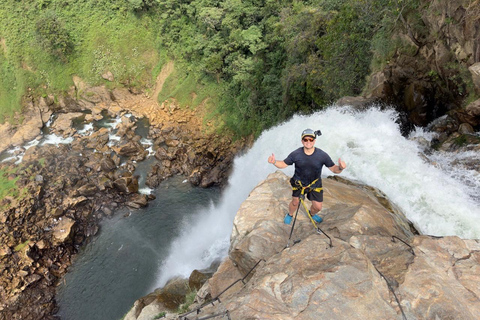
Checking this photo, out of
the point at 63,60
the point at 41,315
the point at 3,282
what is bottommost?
the point at 41,315

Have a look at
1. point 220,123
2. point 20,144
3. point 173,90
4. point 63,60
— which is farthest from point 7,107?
point 220,123

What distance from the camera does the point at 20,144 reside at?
25.2 m

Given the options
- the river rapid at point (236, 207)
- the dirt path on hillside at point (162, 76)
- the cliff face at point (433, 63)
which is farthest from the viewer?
the dirt path on hillside at point (162, 76)

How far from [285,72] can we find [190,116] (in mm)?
11555

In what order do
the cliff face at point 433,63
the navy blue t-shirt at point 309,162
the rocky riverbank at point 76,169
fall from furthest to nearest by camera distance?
the rocky riverbank at point 76,169, the cliff face at point 433,63, the navy blue t-shirt at point 309,162

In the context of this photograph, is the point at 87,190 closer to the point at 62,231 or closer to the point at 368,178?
the point at 62,231

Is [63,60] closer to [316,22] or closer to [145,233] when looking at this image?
[145,233]

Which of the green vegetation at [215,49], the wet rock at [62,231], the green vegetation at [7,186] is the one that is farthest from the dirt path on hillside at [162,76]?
the wet rock at [62,231]

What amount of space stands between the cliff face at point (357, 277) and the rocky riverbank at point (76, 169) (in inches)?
593

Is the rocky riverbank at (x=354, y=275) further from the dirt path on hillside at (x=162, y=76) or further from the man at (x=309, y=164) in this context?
the dirt path on hillside at (x=162, y=76)

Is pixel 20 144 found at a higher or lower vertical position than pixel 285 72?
lower

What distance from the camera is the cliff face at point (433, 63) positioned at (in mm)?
8828

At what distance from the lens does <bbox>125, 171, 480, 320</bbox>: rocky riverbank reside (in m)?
4.00

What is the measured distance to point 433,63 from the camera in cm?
1053
